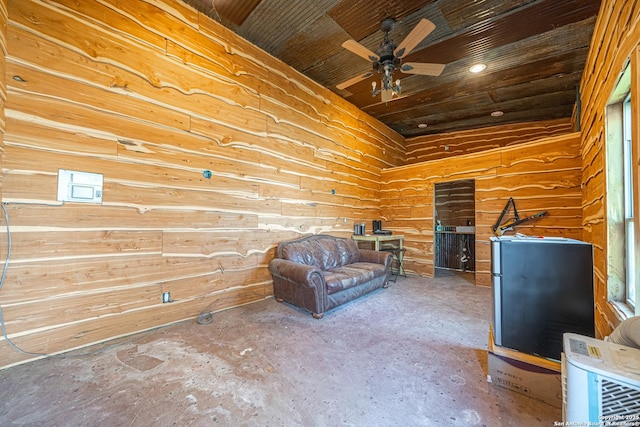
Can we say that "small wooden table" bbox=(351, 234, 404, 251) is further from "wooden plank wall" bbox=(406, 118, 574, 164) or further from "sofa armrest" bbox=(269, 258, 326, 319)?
"wooden plank wall" bbox=(406, 118, 574, 164)

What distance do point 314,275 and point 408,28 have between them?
3.31 m

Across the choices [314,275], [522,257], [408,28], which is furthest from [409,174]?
[522,257]

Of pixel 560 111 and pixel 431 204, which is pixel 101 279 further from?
pixel 560 111

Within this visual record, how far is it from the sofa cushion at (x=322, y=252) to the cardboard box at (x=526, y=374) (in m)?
2.44

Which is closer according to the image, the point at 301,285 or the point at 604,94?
the point at 604,94

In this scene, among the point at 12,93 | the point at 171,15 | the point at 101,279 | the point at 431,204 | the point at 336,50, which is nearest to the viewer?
the point at 12,93

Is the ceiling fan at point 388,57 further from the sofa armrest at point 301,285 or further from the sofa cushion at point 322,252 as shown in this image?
the sofa armrest at point 301,285

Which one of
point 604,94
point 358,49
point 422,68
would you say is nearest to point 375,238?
point 422,68

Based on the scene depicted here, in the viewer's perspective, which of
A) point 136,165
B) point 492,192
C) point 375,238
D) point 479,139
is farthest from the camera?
point 479,139

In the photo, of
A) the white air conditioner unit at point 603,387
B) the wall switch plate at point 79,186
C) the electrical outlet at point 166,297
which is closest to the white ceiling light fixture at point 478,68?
the white air conditioner unit at point 603,387

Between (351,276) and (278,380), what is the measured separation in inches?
71.8

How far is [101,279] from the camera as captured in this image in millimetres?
2363

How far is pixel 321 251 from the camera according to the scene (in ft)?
13.4

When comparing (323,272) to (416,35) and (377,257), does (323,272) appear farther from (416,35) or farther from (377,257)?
(416,35)
